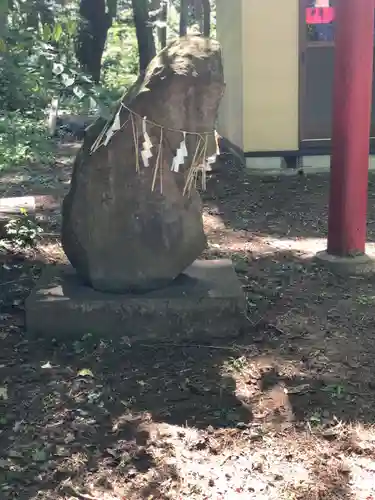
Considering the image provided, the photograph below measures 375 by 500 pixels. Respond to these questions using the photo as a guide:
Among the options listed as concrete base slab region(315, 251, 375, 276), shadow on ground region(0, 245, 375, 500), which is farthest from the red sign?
shadow on ground region(0, 245, 375, 500)

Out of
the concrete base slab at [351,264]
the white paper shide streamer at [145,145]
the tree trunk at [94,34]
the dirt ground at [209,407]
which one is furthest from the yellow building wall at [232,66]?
the white paper shide streamer at [145,145]

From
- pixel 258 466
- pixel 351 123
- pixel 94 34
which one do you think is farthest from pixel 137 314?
pixel 94 34

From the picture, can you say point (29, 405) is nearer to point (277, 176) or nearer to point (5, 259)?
point (5, 259)

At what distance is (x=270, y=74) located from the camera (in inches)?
348

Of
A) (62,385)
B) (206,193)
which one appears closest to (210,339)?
(62,385)

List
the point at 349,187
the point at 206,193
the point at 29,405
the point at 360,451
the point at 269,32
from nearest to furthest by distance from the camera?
the point at 360,451, the point at 29,405, the point at 349,187, the point at 206,193, the point at 269,32

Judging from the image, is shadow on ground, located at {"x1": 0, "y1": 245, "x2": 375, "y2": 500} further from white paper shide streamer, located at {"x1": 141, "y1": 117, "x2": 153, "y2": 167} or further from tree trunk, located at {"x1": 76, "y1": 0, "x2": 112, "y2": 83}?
tree trunk, located at {"x1": 76, "y1": 0, "x2": 112, "y2": 83}

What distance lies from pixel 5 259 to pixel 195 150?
2.02 m

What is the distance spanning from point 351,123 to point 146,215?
6.29ft

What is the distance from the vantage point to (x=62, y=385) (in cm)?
352

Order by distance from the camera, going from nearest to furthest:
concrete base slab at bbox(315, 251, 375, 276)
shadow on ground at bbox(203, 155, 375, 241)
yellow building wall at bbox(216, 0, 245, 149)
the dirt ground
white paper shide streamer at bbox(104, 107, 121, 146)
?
1. the dirt ground
2. white paper shide streamer at bbox(104, 107, 121, 146)
3. concrete base slab at bbox(315, 251, 375, 276)
4. shadow on ground at bbox(203, 155, 375, 241)
5. yellow building wall at bbox(216, 0, 245, 149)

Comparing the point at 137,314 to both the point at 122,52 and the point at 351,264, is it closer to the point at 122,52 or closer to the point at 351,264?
the point at 351,264

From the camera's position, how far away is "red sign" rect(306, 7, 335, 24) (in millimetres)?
8641

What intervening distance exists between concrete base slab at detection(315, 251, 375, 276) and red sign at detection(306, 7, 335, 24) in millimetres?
Answer: 4313
